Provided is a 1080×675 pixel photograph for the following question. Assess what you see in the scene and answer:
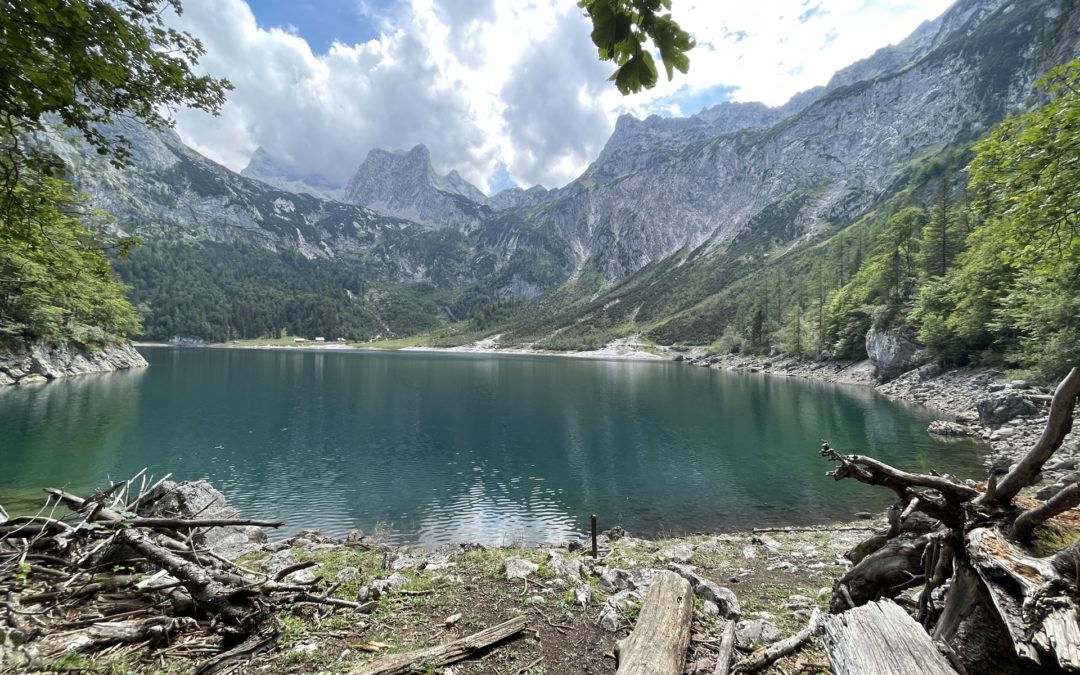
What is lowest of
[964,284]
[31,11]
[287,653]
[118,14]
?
[287,653]

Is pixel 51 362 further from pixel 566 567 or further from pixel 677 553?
pixel 677 553

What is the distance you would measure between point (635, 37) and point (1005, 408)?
46409 mm

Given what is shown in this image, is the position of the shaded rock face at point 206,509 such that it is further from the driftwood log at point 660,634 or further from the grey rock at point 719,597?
the grey rock at point 719,597

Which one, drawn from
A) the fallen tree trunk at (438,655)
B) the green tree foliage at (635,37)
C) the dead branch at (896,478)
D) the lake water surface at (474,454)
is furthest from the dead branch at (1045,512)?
the lake water surface at (474,454)

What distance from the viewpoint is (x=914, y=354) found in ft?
197

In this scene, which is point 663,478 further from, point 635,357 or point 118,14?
point 635,357

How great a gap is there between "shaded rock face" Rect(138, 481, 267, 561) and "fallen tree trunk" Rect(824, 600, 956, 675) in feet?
49.8

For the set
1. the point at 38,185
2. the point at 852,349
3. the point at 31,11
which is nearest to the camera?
the point at 31,11

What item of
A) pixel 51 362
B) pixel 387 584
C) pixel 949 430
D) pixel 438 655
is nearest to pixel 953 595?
pixel 438 655

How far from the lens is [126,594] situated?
7.07 metres

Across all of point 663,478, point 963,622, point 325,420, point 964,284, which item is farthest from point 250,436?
point 964,284

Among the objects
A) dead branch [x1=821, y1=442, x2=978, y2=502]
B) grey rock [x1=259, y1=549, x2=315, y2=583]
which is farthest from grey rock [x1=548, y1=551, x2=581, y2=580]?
dead branch [x1=821, y1=442, x2=978, y2=502]

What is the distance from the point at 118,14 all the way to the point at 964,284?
2650 inches

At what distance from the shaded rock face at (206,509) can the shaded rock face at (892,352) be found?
7510 centimetres
